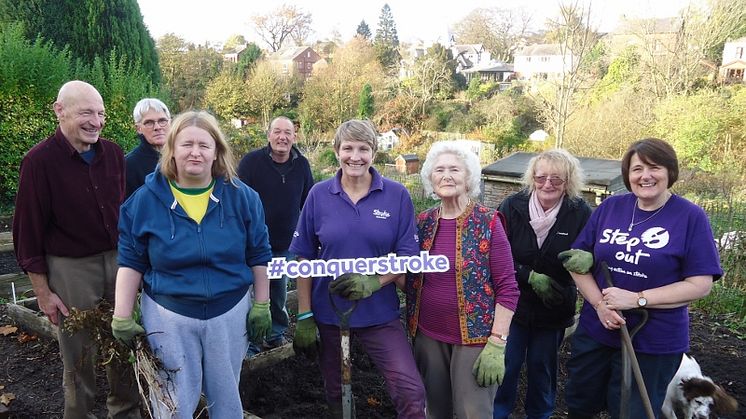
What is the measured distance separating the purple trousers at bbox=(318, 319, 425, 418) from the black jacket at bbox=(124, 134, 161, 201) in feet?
5.31

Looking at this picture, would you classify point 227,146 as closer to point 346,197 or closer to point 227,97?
point 346,197

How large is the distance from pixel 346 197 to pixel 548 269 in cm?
123

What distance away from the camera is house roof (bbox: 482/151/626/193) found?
9.96 meters

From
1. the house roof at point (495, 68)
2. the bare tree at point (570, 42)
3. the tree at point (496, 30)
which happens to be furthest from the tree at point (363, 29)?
the bare tree at point (570, 42)

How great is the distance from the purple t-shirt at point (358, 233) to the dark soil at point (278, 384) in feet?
3.77

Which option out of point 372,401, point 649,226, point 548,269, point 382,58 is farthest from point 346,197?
point 382,58

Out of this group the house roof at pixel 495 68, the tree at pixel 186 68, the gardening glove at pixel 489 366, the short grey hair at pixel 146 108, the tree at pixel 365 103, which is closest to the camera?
the gardening glove at pixel 489 366

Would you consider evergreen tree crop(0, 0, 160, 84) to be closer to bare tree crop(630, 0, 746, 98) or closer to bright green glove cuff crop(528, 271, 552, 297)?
bright green glove cuff crop(528, 271, 552, 297)

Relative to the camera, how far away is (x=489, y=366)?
87.1 inches

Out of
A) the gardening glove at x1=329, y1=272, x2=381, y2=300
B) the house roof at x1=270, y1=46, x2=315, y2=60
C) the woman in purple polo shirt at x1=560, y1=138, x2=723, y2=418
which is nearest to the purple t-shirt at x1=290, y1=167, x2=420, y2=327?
the gardening glove at x1=329, y1=272, x2=381, y2=300

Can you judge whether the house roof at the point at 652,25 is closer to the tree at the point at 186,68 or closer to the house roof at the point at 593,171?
the house roof at the point at 593,171

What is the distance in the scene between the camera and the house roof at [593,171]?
9.96 metres

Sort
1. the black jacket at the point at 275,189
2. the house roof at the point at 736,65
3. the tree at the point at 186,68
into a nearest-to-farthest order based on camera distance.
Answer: the black jacket at the point at 275,189 → the house roof at the point at 736,65 → the tree at the point at 186,68

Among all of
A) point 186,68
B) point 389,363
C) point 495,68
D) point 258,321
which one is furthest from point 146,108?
point 495,68
